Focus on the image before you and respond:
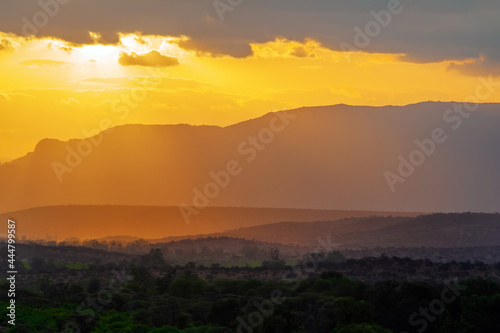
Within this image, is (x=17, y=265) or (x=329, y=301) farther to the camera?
(x=17, y=265)

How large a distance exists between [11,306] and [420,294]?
38124 mm

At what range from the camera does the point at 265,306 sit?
3059 inches

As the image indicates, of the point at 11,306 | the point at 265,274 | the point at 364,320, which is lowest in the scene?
the point at 364,320

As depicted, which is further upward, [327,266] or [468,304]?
[327,266]

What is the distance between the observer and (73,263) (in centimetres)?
17600

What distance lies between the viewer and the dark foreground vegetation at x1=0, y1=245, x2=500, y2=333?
72.6 meters

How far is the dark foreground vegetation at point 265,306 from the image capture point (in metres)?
72.6

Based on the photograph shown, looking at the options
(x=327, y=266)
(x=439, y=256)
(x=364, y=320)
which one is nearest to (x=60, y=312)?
(x=364, y=320)

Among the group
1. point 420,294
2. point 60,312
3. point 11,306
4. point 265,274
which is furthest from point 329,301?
point 265,274

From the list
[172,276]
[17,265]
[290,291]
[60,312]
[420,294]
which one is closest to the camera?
[420,294]

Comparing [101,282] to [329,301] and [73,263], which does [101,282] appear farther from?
[73,263]

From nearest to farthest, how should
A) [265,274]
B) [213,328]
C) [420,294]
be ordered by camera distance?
[213,328]
[420,294]
[265,274]

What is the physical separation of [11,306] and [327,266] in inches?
2317

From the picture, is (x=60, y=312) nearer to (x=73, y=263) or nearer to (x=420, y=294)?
(x=420, y=294)
